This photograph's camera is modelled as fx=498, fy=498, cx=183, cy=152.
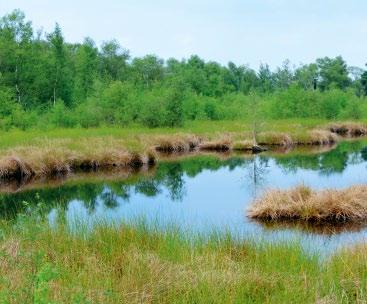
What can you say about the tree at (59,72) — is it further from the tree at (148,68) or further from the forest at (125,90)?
the tree at (148,68)

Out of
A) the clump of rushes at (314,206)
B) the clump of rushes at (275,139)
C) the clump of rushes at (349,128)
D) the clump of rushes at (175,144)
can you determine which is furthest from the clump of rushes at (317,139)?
the clump of rushes at (314,206)

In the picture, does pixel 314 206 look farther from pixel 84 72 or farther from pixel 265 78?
pixel 265 78

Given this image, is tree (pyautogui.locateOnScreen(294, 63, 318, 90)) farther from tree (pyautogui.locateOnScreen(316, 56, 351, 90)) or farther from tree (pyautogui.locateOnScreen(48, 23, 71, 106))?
tree (pyautogui.locateOnScreen(48, 23, 71, 106))

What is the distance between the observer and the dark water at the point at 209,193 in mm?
12094

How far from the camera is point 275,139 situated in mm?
36500

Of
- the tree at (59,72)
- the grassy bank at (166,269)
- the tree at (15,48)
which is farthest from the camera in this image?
the tree at (59,72)

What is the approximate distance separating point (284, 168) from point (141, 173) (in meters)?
7.02

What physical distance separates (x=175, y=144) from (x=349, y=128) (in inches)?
902

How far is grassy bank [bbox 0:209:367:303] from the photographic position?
5.75 m

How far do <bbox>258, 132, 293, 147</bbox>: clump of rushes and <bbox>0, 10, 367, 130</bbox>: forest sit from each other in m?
2.02

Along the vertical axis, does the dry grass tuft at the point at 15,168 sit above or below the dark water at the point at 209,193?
above

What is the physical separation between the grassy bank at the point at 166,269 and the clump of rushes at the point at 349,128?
41.2 meters

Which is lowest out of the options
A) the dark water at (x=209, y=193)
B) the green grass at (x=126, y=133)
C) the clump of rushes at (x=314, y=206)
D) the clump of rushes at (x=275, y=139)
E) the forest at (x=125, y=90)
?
the dark water at (x=209, y=193)

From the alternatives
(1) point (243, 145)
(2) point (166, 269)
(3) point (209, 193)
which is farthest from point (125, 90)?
(2) point (166, 269)
